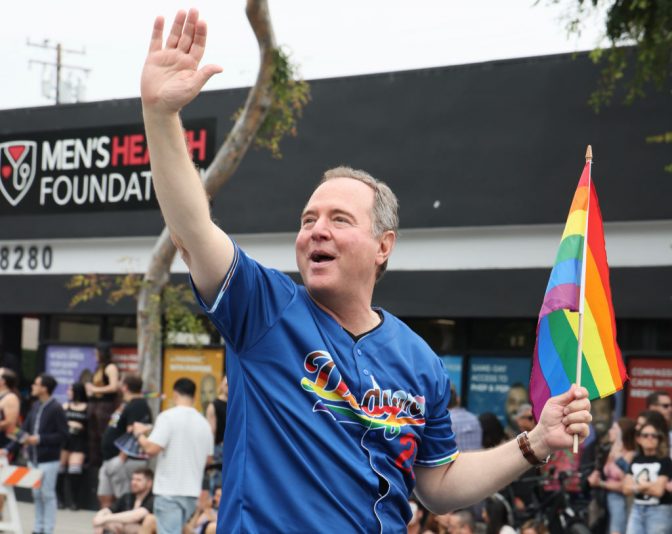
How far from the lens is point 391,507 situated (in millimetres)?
3479

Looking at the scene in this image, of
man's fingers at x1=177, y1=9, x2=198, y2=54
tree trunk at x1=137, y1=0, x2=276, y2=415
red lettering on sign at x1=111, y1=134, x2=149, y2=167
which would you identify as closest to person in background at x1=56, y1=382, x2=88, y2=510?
tree trunk at x1=137, y1=0, x2=276, y2=415

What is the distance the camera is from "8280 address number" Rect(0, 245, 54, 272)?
20.1 meters

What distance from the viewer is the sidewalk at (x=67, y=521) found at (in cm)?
1535

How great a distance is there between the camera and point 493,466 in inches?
152

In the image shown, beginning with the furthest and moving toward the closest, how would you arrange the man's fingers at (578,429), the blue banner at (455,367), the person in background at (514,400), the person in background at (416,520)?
the blue banner at (455,367)
the person in background at (514,400)
the person in background at (416,520)
the man's fingers at (578,429)

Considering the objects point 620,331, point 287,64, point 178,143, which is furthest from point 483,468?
point 620,331

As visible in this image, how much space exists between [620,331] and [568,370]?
11.2 metres

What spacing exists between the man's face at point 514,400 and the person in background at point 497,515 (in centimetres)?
353

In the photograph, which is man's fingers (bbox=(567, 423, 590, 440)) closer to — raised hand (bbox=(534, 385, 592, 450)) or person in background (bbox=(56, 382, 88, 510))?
raised hand (bbox=(534, 385, 592, 450))

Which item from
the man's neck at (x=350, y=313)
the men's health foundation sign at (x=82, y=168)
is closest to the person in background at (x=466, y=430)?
the men's health foundation sign at (x=82, y=168)

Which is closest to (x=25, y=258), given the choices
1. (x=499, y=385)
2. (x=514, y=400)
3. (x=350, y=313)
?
(x=499, y=385)

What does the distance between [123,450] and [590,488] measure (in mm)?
4845

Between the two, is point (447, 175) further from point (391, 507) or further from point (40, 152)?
point (391, 507)

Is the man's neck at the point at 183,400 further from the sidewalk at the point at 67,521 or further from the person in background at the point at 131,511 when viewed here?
the sidewalk at the point at 67,521
